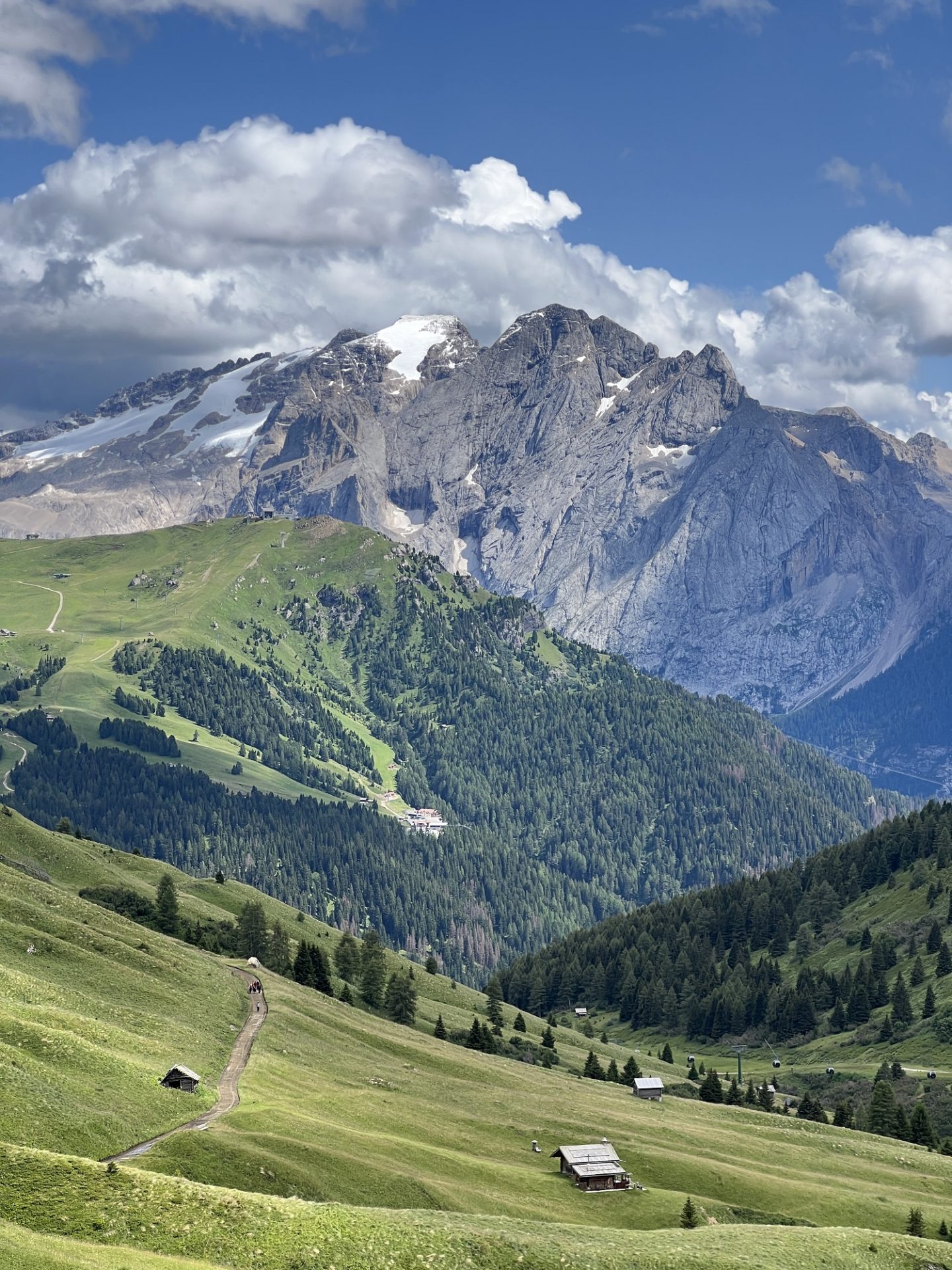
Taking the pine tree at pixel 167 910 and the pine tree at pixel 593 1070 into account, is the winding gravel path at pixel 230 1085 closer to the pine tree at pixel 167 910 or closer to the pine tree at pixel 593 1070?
the pine tree at pixel 167 910

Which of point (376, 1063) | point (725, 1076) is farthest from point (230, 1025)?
point (725, 1076)

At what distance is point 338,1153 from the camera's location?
262 feet

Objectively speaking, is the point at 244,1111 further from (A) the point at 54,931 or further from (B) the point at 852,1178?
(B) the point at 852,1178

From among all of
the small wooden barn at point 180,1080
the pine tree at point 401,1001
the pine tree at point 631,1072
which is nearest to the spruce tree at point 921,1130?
the pine tree at point 631,1072

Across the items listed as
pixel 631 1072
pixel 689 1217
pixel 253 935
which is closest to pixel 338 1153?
pixel 689 1217

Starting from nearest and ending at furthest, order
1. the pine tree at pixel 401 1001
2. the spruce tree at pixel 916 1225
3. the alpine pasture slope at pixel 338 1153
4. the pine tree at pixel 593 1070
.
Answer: the alpine pasture slope at pixel 338 1153
the spruce tree at pixel 916 1225
the pine tree at pixel 401 1001
the pine tree at pixel 593 1070

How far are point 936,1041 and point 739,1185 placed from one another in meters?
105

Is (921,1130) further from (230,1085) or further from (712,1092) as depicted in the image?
(230,1085)

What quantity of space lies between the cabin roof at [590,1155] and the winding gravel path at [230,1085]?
24.4 m

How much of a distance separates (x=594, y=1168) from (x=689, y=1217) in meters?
8.19

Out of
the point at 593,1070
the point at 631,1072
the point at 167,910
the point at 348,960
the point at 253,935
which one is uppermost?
the point at 348,960

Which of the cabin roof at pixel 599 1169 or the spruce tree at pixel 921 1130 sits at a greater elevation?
the spruce tree at pixel 921 1130

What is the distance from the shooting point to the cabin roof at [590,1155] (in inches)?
3708

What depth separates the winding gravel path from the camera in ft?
238
